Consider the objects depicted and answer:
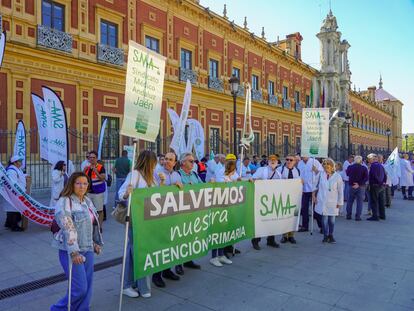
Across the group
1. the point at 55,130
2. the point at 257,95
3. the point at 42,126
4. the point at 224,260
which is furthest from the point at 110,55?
the point at 257,95

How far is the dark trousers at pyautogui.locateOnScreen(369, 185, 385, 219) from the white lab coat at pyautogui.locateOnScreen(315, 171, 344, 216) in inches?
122

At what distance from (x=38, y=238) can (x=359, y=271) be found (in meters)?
5.89

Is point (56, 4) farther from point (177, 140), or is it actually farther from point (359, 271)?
point (359, 271)

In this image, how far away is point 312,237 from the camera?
7496 mm

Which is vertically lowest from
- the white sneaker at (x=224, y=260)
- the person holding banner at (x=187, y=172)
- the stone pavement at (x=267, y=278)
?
the stone pavement at (x=267, y=278)

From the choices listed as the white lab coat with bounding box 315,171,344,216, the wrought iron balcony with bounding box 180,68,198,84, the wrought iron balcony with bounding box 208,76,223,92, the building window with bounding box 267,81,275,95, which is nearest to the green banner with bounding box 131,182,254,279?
the white lab coat with bounding box 315,171,344,216

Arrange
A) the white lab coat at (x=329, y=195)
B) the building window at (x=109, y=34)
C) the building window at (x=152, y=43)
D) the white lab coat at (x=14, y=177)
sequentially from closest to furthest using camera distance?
the white lab coat at (x=329, y=195) → the white lab coat at (x=14, y=177) → the building window at (x=109, y=34) → the building window at (x=152, y=43)

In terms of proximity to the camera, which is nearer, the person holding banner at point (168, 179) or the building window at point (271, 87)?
the person holding banner at point (168, 179)

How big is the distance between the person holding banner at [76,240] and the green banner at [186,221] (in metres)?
0.60

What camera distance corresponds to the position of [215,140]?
22094 mm

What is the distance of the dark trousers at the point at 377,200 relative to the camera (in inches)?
377

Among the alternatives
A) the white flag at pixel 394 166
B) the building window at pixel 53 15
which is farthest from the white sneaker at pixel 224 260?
the building window at pixel 53 15

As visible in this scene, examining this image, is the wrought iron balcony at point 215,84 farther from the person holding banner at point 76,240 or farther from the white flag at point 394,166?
the person holding banner at point 76,240

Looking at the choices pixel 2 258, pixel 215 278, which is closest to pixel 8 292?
pixel 2 258
